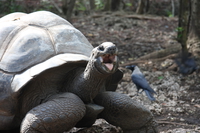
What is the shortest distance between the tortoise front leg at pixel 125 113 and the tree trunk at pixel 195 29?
9.94 feet

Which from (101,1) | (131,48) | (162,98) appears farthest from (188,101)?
(101,1)

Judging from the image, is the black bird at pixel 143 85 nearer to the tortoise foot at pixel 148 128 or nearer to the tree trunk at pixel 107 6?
the tortoise foot at pixel 148 128

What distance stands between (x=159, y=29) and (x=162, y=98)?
4963 mm

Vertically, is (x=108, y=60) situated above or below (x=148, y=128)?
above

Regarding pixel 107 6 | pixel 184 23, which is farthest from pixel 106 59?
pixel 107 6

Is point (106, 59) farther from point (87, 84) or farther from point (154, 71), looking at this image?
point (154, 71)

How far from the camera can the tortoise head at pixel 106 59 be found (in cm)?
214

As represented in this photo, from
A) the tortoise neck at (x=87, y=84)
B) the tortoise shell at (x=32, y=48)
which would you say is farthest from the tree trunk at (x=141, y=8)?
the tortoise neck at (x=87, y=84)

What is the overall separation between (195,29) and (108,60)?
12.4 ft

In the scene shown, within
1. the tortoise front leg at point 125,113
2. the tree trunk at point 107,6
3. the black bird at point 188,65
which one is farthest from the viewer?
the tree trunk at point 107,6

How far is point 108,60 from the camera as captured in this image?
222 cm

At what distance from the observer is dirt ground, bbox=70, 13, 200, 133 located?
3551 mm

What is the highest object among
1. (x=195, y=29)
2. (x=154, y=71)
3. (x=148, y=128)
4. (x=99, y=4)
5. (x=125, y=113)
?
(x=195, y=29)

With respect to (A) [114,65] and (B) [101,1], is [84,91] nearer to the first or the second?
(A) [114,65]
